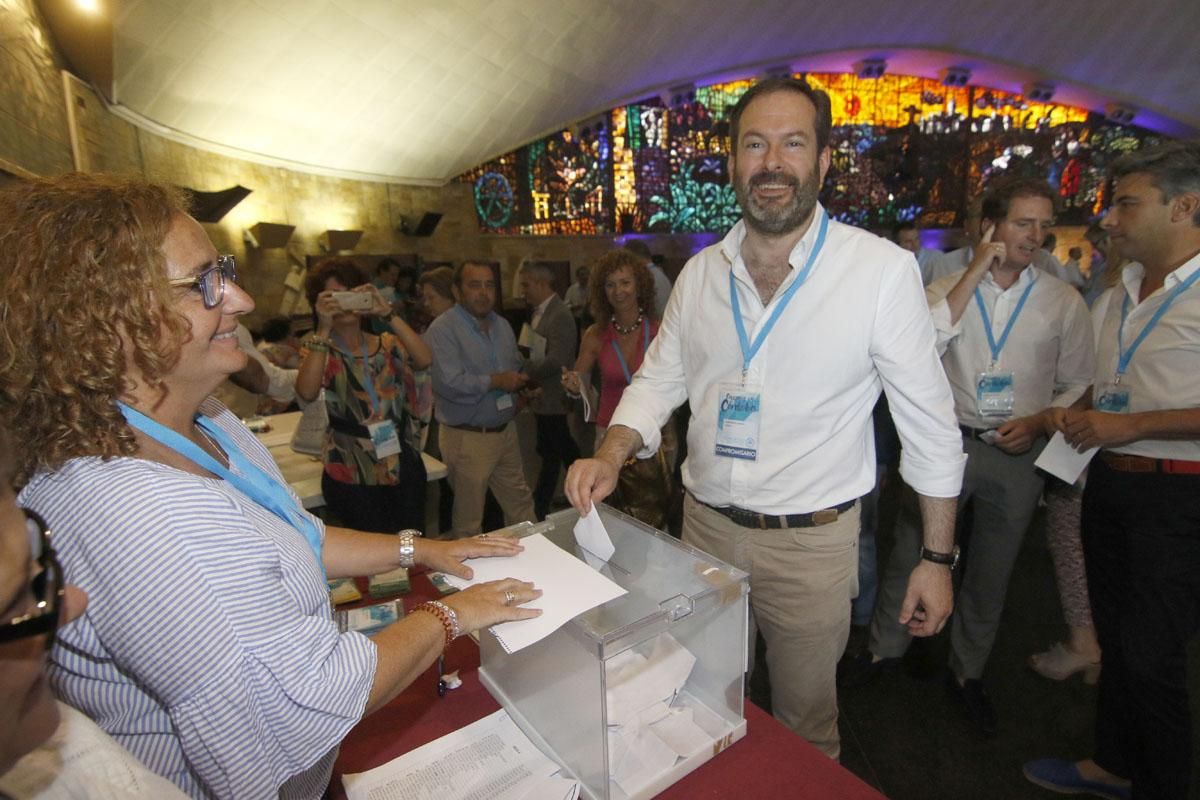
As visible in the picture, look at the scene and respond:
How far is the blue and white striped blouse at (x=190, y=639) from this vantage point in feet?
Result: 2.24

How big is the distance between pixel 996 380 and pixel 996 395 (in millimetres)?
54

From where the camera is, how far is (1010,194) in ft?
6.87

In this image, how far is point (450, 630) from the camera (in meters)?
0.90

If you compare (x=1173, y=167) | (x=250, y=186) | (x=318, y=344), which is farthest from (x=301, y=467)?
(x=250, y=186)

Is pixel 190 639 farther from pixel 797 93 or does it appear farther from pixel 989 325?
pixel 989 325

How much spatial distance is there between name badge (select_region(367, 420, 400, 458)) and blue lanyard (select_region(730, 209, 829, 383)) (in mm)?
1668

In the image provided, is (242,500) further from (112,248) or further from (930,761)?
(930,761)

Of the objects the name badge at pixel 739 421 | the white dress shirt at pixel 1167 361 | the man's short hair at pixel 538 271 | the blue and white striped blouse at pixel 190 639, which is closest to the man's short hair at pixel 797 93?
the name badge at pixel 739 421

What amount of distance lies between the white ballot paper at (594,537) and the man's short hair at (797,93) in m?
0.98

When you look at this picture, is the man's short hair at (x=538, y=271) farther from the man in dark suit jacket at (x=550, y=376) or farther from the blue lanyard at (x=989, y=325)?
the blue lanyard at (x=989, y=325)

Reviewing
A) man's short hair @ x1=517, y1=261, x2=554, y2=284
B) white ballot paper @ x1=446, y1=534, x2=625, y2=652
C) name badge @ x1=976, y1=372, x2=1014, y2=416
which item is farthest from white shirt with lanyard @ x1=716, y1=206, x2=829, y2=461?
man's short hair @ x1=517, y1=261, x2=554, y2=284

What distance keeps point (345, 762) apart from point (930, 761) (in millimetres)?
1970

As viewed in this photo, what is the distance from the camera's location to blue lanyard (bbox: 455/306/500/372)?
3365 mm

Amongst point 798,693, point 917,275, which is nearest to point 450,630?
point 798,693
